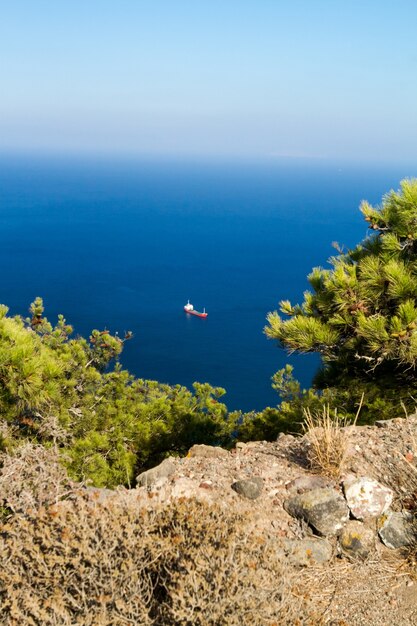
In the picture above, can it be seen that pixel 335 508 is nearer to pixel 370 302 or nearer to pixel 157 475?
pixel 157 475

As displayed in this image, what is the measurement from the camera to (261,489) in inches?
154

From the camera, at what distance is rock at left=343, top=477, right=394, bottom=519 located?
3783mm

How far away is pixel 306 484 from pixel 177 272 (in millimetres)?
99571

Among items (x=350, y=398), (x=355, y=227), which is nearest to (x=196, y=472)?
(x=350, y=398)

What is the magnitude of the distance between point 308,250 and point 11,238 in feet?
227

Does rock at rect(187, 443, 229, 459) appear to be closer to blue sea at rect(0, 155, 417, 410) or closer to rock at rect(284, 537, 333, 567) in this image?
rock at rect(284, 537, 333, 567)

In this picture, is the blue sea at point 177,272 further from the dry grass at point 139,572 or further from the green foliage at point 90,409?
the dry grass at point 139,572

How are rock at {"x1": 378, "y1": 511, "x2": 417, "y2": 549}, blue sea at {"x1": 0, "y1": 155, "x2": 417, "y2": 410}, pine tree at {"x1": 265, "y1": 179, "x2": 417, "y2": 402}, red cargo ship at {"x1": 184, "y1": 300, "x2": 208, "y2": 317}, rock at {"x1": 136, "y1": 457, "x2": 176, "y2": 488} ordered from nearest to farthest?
rock at {"x1": 378, "y1": 511, "x2": 417, "y2": 549}, rock at {"x1": 136, "y1": 457, "x2": 176, "y2": 488}, pine tree at {"x1": 265, "y1": 179, "x2": 417, "y2": 402}, blue sea at {"x1": 0, "y1": 155, "x2": 417, "y2": 410}, red cargo ship at {"x1": 184, "y1": 300, "x2": 208, "y2": 317}

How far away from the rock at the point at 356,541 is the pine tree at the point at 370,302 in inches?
66.7

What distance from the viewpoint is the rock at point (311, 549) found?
3.35m

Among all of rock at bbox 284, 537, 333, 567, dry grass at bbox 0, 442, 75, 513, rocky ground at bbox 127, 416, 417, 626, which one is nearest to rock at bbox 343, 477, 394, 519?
rocky ground at bbox 127, 416, 417, 626

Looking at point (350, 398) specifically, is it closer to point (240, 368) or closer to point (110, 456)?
point (110, 456)

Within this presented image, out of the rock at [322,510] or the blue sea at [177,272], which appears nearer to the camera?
the rock at [322,510]

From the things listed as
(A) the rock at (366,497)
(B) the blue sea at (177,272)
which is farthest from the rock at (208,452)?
→ (B) the blue sea at (177,272)
